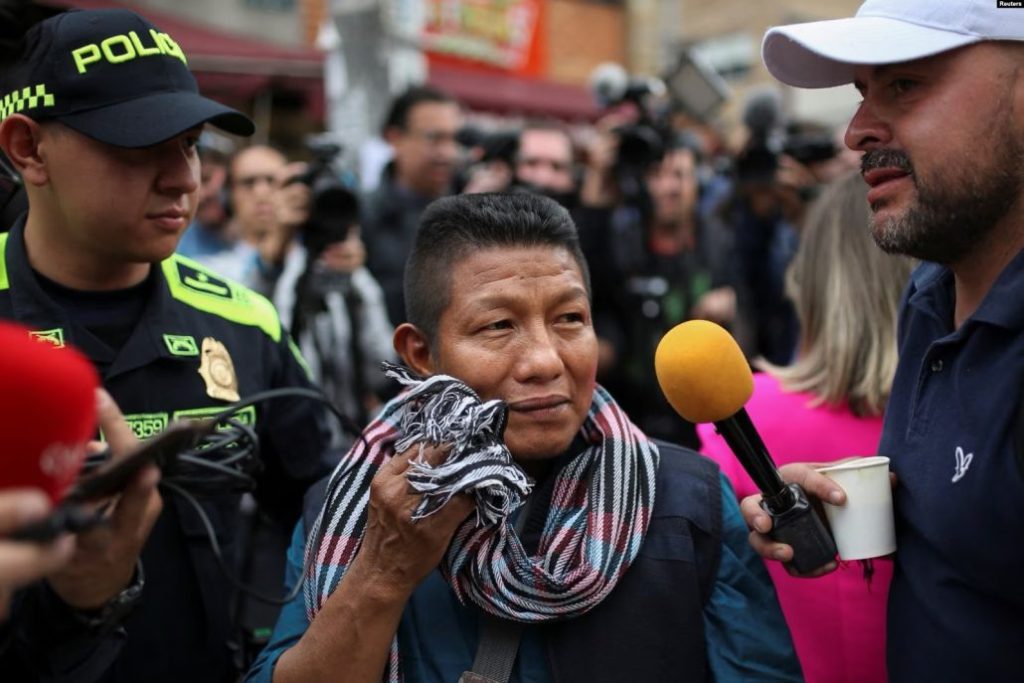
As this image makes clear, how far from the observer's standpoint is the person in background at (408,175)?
472 centimetres

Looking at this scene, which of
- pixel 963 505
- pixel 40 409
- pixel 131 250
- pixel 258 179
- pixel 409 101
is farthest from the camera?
pixel 258 179

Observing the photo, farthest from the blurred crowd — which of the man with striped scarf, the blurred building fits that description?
the blurred building

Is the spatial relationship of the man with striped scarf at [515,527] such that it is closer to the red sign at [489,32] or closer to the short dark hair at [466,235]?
the short dark hair at [466,235]

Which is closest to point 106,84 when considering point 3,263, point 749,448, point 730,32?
point 3,263

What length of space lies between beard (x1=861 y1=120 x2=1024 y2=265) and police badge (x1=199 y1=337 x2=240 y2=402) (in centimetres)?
145

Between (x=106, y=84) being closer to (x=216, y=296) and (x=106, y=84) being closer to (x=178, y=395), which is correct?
(x=216, y=296)

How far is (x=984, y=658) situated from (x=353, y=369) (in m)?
2.81

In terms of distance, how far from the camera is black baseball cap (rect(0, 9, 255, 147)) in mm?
2162

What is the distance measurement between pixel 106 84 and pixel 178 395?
676 mm

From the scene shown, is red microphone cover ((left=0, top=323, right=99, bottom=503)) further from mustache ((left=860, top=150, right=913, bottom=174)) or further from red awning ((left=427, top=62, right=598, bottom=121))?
red awning ((left=427, top=62, right=598, bottom=121))

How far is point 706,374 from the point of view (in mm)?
1661

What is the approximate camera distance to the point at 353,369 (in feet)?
13.4

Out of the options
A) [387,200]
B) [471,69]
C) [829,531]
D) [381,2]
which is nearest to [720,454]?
[829,531]

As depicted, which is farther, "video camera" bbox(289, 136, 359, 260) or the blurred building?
the blurred building
